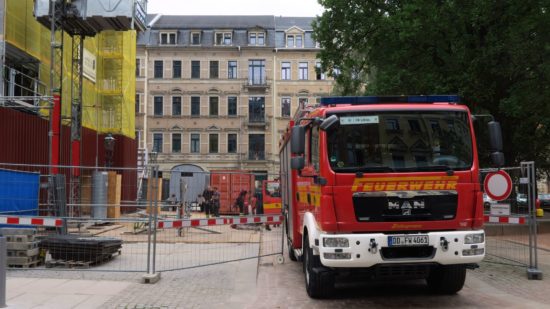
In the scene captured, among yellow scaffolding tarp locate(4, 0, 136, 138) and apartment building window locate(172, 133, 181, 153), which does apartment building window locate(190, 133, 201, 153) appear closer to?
apartment building window locate(172, 133, 181, 153)

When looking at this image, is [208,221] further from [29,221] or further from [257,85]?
[257,85]

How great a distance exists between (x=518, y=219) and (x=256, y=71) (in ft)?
153

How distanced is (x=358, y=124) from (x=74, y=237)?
6.60m

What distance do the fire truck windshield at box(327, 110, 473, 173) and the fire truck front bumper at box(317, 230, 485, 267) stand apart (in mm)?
889

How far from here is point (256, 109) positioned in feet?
182

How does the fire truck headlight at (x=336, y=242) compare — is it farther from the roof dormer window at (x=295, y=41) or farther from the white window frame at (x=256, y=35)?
the white window frame at (x=256, y=35)

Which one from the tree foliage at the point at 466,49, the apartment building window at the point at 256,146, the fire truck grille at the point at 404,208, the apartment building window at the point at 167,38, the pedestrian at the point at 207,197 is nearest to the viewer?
the fire truck grille at the point at 404,208

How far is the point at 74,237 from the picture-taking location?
431 inches

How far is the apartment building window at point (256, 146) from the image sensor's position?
5453 centimetres

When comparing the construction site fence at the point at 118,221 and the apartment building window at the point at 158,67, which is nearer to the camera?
the construction site fence at the point at 118,221

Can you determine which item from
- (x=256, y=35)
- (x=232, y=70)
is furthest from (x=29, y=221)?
(x=256, y=35)

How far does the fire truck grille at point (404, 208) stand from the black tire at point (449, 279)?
4.19ft

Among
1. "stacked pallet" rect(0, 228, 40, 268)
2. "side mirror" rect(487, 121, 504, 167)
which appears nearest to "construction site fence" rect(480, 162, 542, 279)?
"side mirror" rect(487, 121, 504, 167)

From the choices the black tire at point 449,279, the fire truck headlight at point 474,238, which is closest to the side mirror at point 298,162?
the fire truck headlight at point 474,238
